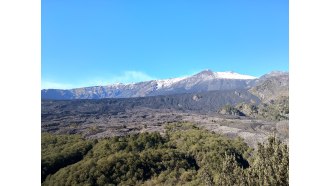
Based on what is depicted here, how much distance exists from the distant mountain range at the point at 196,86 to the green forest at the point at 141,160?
1480 inches

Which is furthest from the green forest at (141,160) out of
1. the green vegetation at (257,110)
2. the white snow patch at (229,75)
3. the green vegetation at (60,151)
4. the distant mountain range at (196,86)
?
the white snow patch at (229,75)

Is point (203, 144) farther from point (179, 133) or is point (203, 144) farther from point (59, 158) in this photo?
point (59, 158)

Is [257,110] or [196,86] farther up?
[196,86]

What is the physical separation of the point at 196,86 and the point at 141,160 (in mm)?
60123

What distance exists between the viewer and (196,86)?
2788 inches

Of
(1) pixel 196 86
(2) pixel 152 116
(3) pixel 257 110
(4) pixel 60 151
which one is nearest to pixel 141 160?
(4) pixel 60 151

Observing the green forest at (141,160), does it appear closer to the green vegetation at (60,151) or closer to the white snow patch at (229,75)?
the green vegetation at (60,151)

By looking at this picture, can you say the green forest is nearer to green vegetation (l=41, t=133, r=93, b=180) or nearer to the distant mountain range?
green vegetation (l=41, t=133, r=93, b=180)

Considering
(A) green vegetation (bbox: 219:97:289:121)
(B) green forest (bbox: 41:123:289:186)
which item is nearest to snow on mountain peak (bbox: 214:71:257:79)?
(A) green vegetation (bbox: 219:97:289:121)

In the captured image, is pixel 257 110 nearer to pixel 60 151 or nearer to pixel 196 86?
pixel 60 151

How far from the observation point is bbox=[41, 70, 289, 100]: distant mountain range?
55.4m

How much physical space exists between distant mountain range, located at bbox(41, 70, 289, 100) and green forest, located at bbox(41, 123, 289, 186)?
37591 mm
